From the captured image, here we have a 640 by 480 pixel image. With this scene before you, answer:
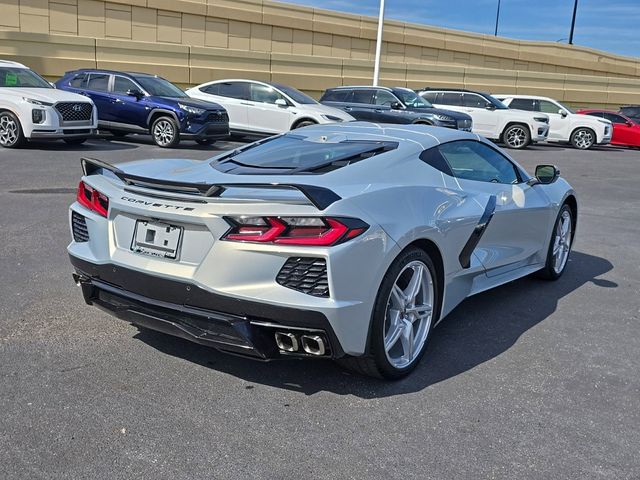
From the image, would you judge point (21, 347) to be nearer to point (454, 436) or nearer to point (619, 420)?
point (454, 436)

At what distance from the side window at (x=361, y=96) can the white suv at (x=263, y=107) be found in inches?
99.5

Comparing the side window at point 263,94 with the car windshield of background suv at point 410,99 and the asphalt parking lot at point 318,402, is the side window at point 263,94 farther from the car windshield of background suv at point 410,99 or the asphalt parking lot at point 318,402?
the asphalt parking lot at point 318,402

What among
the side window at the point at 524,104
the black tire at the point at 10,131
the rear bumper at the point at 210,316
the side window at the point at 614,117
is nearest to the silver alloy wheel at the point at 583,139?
the side window at the point at 524,104

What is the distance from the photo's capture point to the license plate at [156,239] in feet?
11.2

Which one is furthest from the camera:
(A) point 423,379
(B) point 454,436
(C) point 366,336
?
(A) point 423,379

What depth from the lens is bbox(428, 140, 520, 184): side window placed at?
4.47 metres

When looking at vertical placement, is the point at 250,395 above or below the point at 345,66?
below

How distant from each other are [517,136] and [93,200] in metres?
18.9

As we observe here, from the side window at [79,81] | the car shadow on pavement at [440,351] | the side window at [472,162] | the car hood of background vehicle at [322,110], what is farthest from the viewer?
the car hood of background vehicle at [322,110]

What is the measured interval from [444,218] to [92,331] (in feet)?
7.54

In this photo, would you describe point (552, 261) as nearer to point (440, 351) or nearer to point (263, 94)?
point (440, 351)

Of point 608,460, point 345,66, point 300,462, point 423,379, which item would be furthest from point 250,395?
point 345,66

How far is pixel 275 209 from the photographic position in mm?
3236

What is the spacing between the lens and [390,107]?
1883 cm
